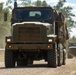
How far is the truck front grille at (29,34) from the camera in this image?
813 inches

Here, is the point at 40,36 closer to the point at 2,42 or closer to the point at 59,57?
the point at 59,57

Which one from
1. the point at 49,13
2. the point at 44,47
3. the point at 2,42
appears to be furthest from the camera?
the point at 2,42

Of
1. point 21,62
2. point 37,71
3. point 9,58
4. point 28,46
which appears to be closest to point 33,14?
point 28,46

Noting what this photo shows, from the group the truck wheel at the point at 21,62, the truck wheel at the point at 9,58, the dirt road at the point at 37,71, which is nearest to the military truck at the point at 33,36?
the truck wheel at the point at 9,58

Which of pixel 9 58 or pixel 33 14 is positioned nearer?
pixel 9 58

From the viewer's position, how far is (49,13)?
2184 centimetres

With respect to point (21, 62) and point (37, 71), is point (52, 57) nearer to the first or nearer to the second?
point (21, 62)

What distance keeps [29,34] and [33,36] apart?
0.23 m

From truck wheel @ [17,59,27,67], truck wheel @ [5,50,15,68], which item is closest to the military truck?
truck wheel @ [5,50,15,68]

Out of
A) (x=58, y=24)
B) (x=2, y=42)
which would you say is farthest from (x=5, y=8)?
(x=58, y=24)

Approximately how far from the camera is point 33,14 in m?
22.0

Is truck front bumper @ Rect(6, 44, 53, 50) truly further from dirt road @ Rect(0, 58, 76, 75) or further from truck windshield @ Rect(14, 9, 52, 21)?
truck windshield @ Rect(14, 9, 52, 21)

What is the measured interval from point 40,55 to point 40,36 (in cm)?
139

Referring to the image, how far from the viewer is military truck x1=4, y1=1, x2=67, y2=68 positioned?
811 inches
